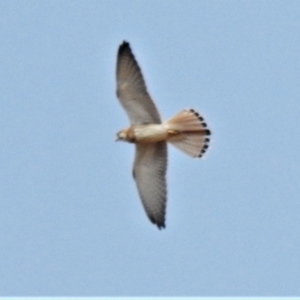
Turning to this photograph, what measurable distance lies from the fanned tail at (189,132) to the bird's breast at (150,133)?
0.05 metres

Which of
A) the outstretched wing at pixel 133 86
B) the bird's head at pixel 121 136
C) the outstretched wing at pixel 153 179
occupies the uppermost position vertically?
the outstretched wing at pixel 133 86

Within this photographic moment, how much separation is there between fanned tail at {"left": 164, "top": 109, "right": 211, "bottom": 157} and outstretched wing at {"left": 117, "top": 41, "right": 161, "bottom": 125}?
0.15m

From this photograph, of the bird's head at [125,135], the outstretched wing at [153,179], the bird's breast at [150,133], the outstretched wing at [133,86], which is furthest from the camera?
the outstretched wing at [153,179]

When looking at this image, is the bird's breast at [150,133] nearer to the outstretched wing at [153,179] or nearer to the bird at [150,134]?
the bird at [150,134]

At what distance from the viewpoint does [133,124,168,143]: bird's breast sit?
15594 mm

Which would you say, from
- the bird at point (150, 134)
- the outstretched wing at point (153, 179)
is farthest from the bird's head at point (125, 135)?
the outstretched wing at point (153, 179)

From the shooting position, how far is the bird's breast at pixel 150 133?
51.2 feet

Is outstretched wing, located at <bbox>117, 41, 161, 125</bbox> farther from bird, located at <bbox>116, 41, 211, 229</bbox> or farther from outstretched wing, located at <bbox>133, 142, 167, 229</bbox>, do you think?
outstretched wing, located at <bbox>133, 142, 167, 229</bbox>

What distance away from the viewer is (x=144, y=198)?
1590 cm

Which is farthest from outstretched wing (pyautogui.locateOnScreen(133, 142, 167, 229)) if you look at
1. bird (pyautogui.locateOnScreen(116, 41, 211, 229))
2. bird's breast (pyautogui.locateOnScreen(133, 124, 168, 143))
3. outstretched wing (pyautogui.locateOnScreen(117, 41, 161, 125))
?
outstretched wing (pyautogui.locateOnScreen(117, 41, 161, 125))

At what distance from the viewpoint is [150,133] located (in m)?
15.6

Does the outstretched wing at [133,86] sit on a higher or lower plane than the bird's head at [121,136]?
higher

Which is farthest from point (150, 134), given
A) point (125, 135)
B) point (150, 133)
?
point (125, 135)

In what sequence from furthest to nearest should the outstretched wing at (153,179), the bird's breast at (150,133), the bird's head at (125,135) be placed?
the outstretched wing at (153,179) < the bird's head at (125,135) < the bird's breast at (150,133)
